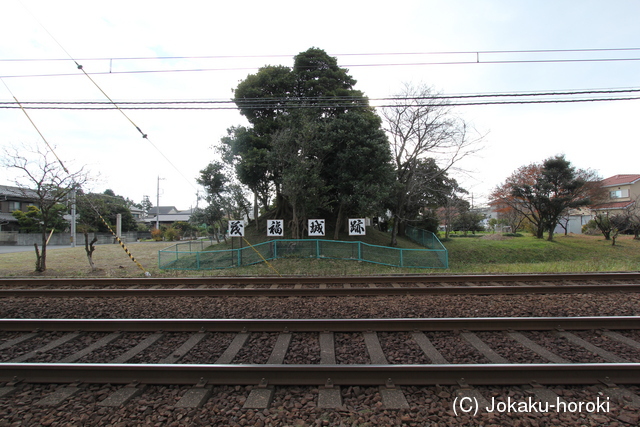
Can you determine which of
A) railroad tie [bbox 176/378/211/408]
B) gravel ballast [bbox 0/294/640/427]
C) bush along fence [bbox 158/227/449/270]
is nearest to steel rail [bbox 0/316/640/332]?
gravel ballast [bbox 0/294/640/427]

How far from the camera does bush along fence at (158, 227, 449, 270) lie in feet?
50.5

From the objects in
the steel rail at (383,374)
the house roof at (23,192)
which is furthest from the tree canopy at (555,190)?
the house roof at (23,192)

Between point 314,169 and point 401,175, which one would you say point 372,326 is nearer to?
point 314,169

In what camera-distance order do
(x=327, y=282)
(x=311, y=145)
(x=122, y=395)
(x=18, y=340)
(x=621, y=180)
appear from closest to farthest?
(x=122, y=395) < (x=18, y=340) < (x=327, y=282) < (x=311, y=145) < (x=621, y=180)

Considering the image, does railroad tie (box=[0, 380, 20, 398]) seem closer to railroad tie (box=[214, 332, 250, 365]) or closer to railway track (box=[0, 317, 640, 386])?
railway track (box=[0, 317, 640, 386])

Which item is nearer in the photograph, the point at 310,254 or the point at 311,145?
the point at 310,254

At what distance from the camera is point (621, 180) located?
43.6m

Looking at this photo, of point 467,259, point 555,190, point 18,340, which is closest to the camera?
point 18,340

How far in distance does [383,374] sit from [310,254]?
12.4 metres

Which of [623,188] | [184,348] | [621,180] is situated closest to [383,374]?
[184,348]

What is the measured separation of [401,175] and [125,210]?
1659 inches

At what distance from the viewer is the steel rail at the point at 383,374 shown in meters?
3.92

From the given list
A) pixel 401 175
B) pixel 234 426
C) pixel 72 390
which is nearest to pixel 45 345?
pixel 72 390

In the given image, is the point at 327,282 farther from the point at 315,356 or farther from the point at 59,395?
the point at 59,395
